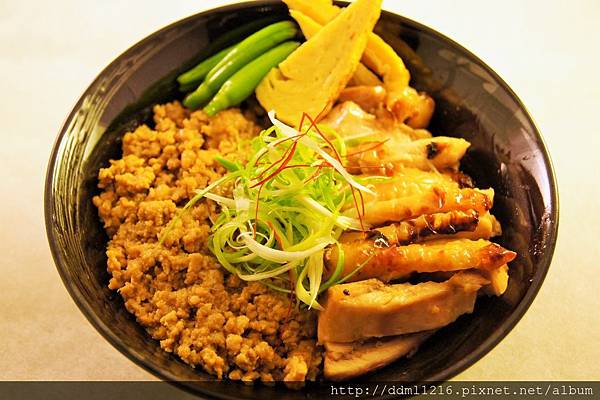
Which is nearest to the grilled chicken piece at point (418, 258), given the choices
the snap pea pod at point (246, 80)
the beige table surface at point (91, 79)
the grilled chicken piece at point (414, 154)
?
the grilled chicken piece at point (414, 154)

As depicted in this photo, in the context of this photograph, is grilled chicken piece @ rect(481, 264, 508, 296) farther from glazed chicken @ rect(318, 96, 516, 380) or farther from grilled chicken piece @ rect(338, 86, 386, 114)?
grilled chicken piece @ rect(338, 86, 386, 114)

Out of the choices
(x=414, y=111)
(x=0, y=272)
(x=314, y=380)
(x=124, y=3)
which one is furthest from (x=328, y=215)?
(x=124, y=3)

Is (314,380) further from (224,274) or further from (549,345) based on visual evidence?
(549,345)

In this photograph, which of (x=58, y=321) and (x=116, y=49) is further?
(x=116, y=49)

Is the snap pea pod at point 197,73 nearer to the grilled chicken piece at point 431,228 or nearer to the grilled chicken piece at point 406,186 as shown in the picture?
the grilled chicken piece at point 406,186

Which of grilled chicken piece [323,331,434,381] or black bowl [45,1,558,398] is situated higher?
black bowl [45,1,558,398]

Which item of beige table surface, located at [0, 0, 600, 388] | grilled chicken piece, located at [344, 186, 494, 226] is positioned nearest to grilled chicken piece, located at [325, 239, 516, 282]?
grilled chicken piece, located at [344, 186, 494, 226]

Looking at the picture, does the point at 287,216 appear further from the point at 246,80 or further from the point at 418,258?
the point at 246,80

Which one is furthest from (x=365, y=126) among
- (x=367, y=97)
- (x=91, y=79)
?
(x=91, y=79)
